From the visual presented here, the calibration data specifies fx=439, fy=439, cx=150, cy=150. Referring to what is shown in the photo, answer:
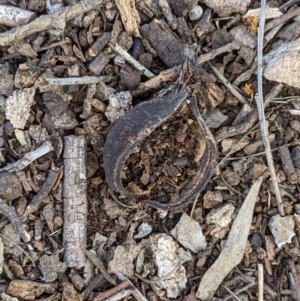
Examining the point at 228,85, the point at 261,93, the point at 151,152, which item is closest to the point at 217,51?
the point at 228,85

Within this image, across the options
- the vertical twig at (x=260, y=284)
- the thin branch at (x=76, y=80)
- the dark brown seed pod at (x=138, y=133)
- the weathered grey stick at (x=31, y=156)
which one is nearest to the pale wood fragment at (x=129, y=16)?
the thin branch at (x=76, y=80)

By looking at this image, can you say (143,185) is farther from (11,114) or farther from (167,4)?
(167,4)

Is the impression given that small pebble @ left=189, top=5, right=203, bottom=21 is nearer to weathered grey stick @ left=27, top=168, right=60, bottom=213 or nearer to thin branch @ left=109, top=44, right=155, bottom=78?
thin branch @ left=109, top=44, right=155, bottom=78

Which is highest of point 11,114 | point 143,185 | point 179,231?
point 11,114

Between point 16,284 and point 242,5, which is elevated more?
point 242,5

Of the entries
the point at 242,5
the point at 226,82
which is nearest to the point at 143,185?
the point at 226,82

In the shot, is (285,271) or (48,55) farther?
(285,271)

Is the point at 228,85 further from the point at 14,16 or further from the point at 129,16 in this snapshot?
the point at 14,16
